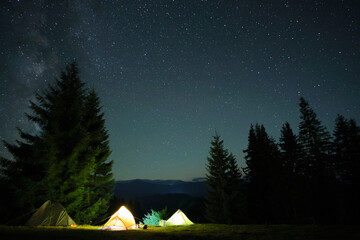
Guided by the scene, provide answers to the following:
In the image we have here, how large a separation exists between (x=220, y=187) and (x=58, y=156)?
55.4 ft

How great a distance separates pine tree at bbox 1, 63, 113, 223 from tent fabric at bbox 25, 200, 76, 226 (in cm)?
180

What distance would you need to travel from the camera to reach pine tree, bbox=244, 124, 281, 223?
23.3m

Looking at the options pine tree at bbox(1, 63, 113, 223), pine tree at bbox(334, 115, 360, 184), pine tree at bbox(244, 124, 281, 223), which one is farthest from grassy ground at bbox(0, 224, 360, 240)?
pine tree at bbox(334, 115, 360, 184)

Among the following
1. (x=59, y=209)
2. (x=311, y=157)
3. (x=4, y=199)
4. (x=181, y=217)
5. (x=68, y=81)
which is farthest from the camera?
(x=311, y=157)

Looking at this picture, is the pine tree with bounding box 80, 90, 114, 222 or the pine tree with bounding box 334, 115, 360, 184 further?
the pine tree with bounding box 334, 115, 360, 184

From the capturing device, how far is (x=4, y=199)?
12359 mm

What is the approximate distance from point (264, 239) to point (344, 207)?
21925 mm

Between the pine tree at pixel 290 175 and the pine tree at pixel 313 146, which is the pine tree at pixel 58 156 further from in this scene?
the pine tree at pixel 313 146

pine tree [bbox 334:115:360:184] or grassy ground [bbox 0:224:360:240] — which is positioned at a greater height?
pine tree [bbox 334:115:360:184]

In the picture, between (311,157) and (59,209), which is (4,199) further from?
(311,157)

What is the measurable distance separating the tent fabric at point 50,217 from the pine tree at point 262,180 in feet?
69.8

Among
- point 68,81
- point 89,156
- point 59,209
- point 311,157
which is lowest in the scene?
point 59,209

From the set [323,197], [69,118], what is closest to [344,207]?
[323,197]

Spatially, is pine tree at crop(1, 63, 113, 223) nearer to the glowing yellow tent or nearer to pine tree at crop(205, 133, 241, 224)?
the glowing yellow tent
